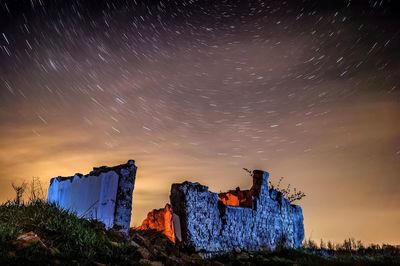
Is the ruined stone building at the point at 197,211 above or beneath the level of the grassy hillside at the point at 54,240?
above

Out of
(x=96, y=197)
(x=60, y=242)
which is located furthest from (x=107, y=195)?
(x=60, y=242)

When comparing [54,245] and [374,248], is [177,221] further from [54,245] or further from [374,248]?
[374,248]

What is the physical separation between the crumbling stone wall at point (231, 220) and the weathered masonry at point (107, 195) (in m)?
2.63

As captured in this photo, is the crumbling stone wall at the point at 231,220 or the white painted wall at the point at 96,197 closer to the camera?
the white painted wall at the point at 96,197

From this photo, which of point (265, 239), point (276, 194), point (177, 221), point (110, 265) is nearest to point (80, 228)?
point (110, 265)

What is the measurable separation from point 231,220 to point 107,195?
234 inches

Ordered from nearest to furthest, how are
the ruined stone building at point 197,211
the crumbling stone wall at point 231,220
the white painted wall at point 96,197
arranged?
the white painted wall at point 96,197
the ruined stone building at point 197,211
the crumbling stone wall at point 231,220

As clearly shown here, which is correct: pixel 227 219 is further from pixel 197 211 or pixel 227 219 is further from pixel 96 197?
pixel 96 197

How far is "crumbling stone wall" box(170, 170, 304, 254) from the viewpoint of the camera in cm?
1452

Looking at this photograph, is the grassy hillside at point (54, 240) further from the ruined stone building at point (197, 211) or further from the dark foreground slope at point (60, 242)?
the ruined stone building at point (197, 211)

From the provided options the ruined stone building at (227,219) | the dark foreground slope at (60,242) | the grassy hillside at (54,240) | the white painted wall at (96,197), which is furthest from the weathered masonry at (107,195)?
the ruined stone building at (227,219)

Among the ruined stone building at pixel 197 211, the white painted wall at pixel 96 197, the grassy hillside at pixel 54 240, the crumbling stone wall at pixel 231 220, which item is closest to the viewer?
the grassy hillside at pixel 54 240

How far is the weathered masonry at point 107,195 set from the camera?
11.9m

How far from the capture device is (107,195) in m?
11.9
